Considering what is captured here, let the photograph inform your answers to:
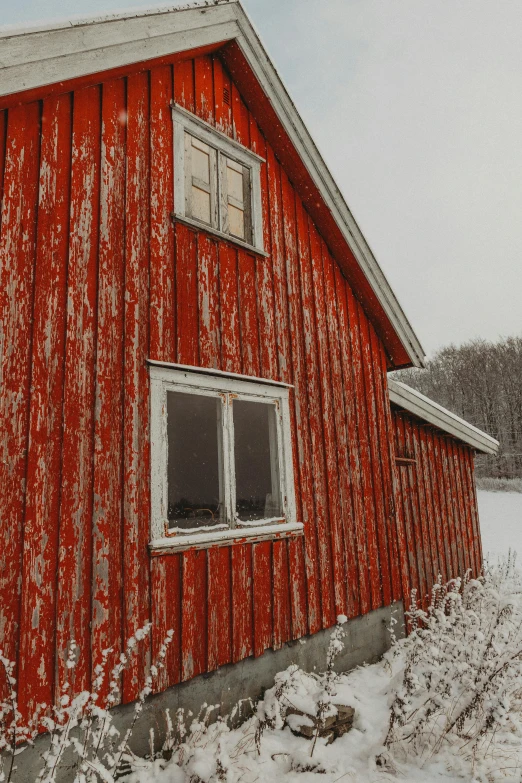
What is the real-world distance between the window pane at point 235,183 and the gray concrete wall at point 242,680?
15.4ft

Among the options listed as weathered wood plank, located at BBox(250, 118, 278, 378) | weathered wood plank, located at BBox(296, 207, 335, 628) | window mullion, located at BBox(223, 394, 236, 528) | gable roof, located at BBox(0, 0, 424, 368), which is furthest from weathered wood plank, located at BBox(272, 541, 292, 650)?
gable roof, located at BBox(0, 0, 424, 368)

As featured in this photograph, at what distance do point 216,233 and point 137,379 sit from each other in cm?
182

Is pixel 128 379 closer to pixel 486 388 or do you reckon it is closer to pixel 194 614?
pixel 194 614

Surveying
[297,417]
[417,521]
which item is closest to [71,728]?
[297,417]

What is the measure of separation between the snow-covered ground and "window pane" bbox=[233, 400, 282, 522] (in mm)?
7358

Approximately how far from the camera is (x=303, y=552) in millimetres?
5066

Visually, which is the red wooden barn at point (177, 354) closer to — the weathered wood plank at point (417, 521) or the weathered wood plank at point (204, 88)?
the weathered wood plank at point (204, 88)

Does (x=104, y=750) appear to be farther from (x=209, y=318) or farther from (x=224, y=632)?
(x=209, y=318)

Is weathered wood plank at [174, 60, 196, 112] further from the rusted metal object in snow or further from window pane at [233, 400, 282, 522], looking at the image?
the rusted metal object in snow

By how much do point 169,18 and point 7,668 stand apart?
538 centimetres

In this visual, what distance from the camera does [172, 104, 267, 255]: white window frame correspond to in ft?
15.5

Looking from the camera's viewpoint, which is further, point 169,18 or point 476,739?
point 169,18

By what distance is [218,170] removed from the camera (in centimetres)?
529

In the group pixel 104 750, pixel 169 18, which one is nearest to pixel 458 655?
pixel 104 750
